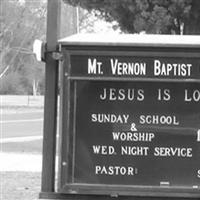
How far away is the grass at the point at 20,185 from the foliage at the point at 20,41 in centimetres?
4165

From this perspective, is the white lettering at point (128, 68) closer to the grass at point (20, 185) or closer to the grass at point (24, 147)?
the grass at point (20, 185)

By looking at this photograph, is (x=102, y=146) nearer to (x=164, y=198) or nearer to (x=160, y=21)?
(x=164, y=198)

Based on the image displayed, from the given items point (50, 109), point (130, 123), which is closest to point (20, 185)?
point (50, 109)

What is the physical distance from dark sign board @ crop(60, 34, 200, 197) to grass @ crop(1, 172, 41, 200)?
13.9 feet

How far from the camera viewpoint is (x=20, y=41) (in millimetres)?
67625

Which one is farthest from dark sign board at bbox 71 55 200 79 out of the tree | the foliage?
the foliage

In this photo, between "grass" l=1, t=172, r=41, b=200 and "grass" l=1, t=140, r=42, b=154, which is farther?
"grass" l=1, t=140, r=42, b=154

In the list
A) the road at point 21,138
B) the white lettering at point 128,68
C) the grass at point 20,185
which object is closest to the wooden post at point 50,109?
the white lettering at point 128,68

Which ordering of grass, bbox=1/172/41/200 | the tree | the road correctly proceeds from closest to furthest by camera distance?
grass, bbox=1/172/41/200 < the tree < the road

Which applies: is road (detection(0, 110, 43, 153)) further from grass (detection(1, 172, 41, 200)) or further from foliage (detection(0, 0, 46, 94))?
foliage (detection(0, 0, 46, 94))

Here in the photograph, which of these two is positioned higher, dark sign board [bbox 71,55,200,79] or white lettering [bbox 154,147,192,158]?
dark sign board [bbox 71,55,200,79]

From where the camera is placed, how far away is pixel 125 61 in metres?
4.61

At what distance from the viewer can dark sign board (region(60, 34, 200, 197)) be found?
4.60m

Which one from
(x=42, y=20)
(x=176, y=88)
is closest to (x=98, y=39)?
(x=176, y=88)
